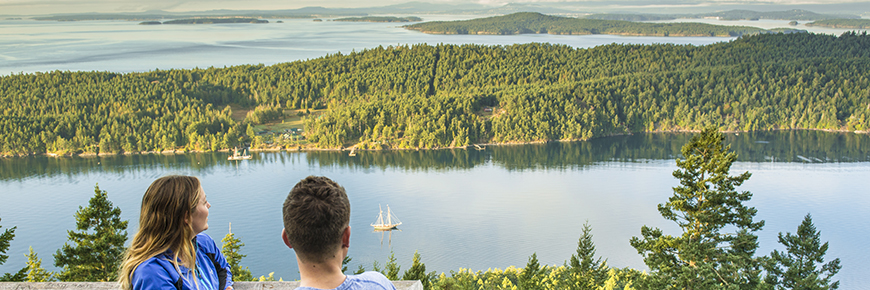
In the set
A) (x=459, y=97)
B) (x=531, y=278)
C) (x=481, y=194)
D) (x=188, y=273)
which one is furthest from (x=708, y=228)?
(x=459, y=97)

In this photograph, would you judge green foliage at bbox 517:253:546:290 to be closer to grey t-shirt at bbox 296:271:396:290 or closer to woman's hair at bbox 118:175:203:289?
woman's hair at bbox 118:175:203:289

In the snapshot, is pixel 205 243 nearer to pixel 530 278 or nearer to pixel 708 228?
pixel 708 228

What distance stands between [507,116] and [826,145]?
136ft

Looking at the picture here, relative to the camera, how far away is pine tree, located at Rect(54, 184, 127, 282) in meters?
17.5

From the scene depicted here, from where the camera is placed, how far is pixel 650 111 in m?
99.8

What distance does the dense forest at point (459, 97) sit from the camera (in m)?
85.1

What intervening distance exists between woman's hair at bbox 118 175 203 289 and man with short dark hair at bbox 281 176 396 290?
2.79 ft

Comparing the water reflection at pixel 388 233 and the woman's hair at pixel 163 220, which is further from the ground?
the woman's hair at pixel 163 220

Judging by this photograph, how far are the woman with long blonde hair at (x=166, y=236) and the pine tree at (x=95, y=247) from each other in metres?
16.0

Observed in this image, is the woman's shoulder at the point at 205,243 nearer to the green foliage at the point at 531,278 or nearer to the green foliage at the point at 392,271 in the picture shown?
the green foliage at the point at 392,271

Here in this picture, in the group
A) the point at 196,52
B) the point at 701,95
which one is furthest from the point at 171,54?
the point at 701,95

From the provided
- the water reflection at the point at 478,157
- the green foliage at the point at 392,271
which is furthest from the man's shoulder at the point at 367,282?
the water reflection at the point at 478,157

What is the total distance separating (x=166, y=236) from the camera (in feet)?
10.4

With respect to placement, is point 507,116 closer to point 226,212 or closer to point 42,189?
point 226,212
